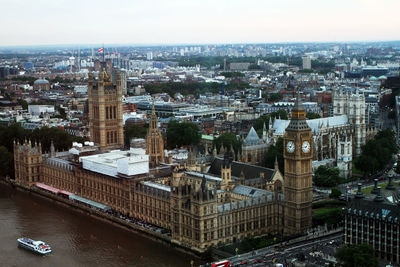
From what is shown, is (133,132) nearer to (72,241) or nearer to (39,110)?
(39,110)

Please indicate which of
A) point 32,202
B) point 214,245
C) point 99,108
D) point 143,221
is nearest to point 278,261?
point 214,245

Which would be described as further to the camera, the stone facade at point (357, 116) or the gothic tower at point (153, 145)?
the stone facade at point (357, 116)

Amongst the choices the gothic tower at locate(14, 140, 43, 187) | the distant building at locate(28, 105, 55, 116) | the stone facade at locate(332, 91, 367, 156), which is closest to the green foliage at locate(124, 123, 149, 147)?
the gothic tower at locate(14, 140, 43, 187)

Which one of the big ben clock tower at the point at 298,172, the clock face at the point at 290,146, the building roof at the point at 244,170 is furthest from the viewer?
the building roof at the point at 244,170

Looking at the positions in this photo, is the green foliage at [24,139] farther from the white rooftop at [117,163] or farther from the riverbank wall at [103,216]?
the white rooftop at [117,163]

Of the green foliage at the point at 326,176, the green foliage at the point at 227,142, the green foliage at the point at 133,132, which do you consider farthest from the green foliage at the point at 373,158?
the green foliage at the point at 133,132

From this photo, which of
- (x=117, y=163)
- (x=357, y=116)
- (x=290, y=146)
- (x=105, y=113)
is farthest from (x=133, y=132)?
(x=290, y=146)

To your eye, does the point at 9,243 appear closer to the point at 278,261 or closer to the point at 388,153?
the point at 278,261
